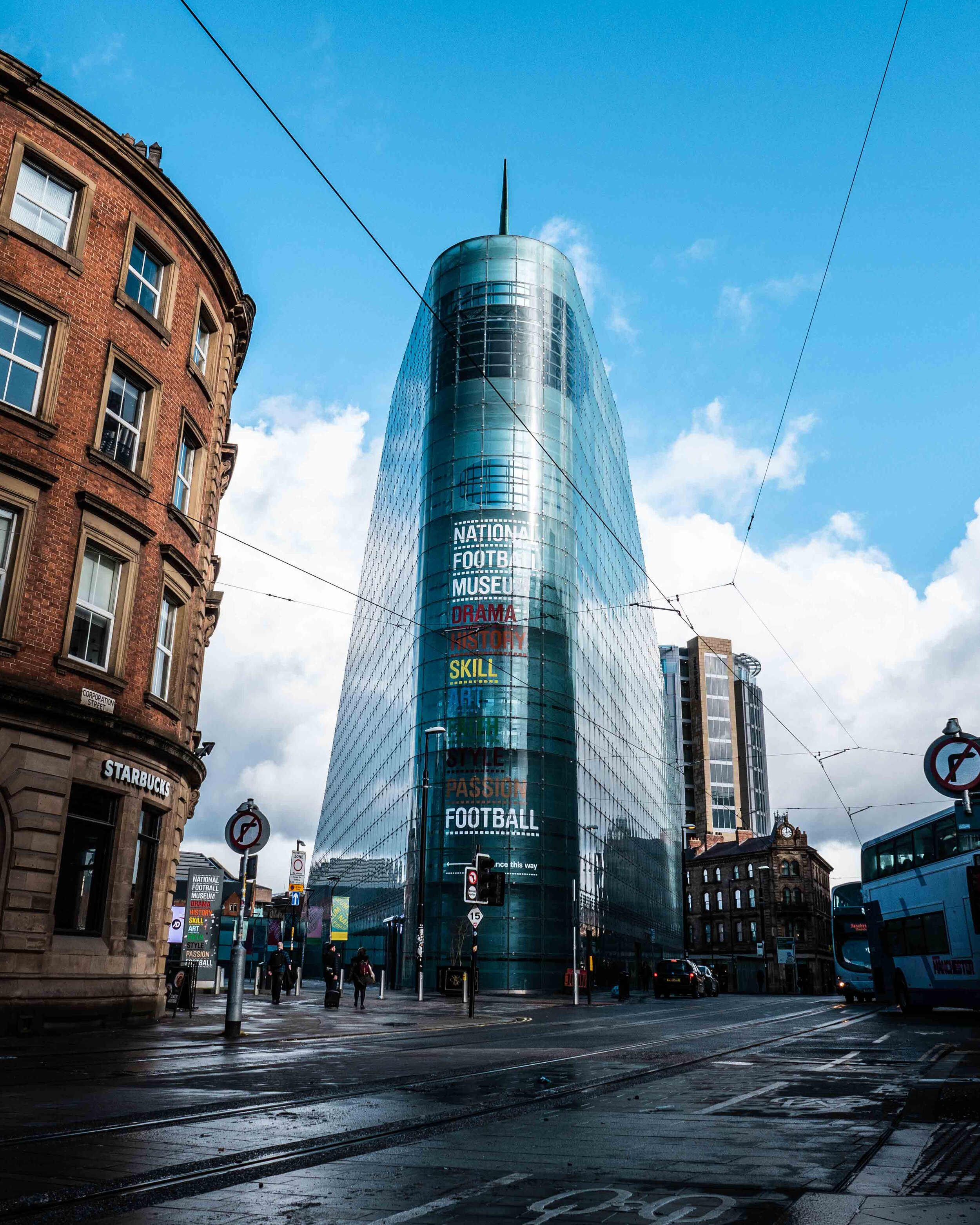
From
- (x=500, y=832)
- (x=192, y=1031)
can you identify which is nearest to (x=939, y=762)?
(x=192, y=1031)

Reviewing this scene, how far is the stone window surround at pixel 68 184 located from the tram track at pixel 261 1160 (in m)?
15.4

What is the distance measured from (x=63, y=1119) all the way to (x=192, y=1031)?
10939 millimetres

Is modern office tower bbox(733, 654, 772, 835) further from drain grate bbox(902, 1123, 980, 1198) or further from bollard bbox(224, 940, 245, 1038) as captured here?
drain grate bbox(902, 1123, 980, 1198)

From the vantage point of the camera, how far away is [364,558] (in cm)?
9438

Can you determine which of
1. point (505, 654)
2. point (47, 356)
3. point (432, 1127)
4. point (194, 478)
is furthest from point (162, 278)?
point (505, 654)

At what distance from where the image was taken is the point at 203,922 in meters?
43.9

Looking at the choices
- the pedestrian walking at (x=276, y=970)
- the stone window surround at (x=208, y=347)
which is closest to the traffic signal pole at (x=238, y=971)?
the stone window surround at (x=208, y=347)

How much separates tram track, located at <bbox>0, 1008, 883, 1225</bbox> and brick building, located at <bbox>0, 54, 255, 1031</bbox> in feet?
29.6

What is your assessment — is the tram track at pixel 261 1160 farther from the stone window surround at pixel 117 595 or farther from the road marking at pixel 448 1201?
the stone window surround at pixel 117 595

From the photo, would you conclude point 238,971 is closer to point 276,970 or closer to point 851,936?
point 276,970

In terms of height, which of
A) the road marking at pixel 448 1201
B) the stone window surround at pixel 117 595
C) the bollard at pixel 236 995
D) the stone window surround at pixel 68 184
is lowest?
the road marking at pixel 448 1201

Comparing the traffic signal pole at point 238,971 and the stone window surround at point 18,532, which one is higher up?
the stone window surround at point 18,532

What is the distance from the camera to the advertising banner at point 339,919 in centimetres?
5002

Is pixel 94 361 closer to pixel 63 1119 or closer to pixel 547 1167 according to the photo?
pixel 63 1119
